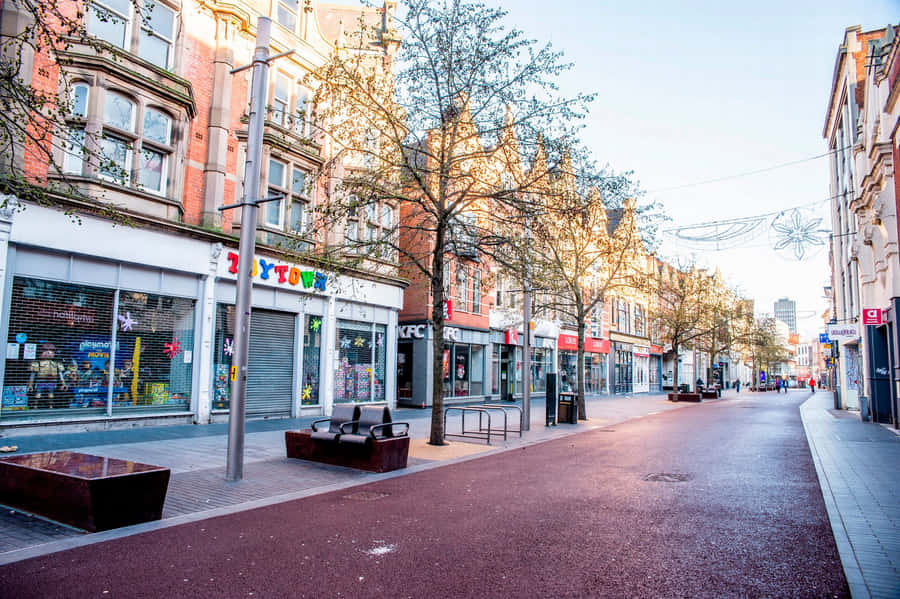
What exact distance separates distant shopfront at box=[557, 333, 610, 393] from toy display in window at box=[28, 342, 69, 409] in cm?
2812

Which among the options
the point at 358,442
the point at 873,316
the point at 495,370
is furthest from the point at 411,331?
the point at 873,316

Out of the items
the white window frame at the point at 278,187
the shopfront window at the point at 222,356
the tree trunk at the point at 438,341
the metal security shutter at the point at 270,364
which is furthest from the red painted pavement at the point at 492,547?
the white window frame at the point at 278,187

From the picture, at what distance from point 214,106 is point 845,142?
1063 inches

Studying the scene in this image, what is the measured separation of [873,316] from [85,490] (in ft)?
68.6

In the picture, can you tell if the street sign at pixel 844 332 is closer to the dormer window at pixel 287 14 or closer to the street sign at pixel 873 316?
the street sign at pixel 873 316

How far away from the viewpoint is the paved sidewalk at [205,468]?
5.68 meters

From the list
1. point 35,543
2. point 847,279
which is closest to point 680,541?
point 35,543

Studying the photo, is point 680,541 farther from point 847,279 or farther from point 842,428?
point 847,279

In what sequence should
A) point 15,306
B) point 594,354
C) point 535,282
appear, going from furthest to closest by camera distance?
point 594,354 → point 535,282 → point 15,306

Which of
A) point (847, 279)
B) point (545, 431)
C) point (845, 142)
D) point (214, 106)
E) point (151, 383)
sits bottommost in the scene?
point (545, 431)

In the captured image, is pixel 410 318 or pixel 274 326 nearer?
pixel 274 326

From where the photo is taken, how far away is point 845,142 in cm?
2666

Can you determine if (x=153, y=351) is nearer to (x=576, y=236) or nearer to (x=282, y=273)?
(x=282, y=273)

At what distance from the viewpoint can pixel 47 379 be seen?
40.0 feet
